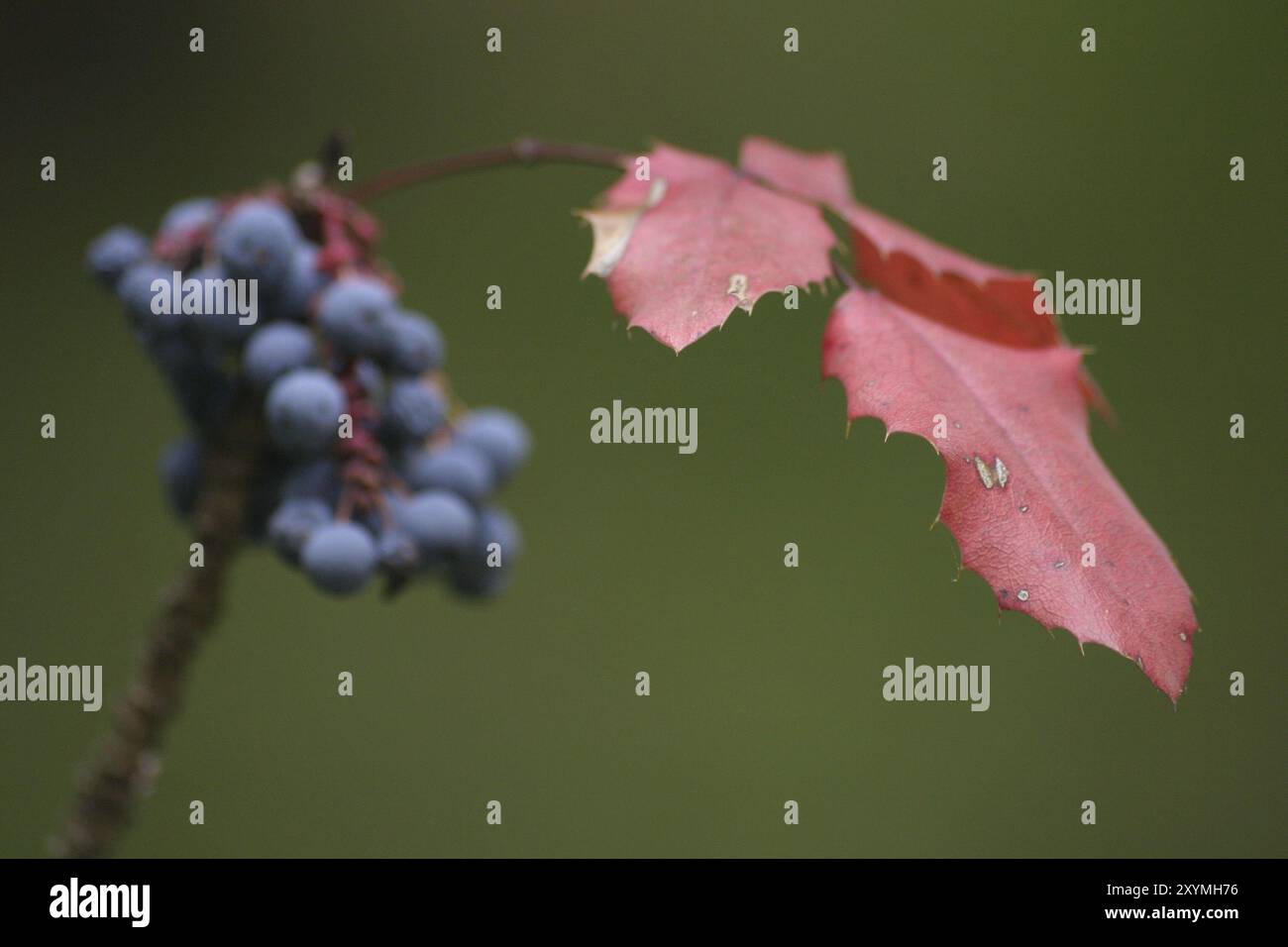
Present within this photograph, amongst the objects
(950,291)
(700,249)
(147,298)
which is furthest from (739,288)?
(147,298)

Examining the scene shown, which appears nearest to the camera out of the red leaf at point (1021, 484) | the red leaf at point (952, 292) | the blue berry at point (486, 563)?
the red leaf at point (1021, 484)

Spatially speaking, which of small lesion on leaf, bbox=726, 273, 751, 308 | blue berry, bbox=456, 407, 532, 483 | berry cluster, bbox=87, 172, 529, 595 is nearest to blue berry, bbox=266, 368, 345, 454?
berry cluster, bbox=87, 172, 529, 595

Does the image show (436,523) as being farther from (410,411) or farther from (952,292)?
(952,292)

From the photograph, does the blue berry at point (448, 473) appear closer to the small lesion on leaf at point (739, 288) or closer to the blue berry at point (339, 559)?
the blue berry at point (339, 559)

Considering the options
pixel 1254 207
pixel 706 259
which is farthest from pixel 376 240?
pixel 1254 207

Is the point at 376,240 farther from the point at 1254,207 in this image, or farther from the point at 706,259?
the point at 1254,207

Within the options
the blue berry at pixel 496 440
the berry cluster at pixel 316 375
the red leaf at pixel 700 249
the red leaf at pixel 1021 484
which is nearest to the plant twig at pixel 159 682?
the berry cluster at pixel 316 375
